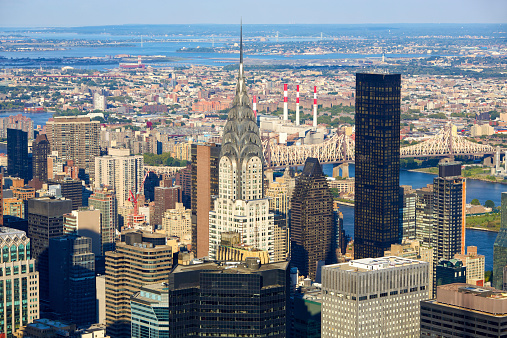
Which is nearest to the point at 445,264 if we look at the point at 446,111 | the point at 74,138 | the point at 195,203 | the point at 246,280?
the point at 195,203

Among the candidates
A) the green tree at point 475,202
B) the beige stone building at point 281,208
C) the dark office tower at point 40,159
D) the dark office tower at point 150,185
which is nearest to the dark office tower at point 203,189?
the beige stone building at point 281,208

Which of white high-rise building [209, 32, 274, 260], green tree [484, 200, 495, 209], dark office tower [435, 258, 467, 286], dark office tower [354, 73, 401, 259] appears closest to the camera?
white high-rise building [209, 32, 274, 260]

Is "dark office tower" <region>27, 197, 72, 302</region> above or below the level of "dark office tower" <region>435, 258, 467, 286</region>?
above

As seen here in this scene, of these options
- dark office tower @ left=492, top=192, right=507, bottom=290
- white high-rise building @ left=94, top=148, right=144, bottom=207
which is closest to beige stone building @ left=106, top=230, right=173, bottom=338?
dark office tower @ left=492, top=192, right=507, bottom=290

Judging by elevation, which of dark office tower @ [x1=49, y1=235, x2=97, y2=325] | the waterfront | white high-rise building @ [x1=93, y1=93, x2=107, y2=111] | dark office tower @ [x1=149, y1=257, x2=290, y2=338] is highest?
white high-rise building @ [x1=93, y1=93, x2=107, y2=111]

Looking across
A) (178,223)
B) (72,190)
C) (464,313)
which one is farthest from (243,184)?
(72,190)

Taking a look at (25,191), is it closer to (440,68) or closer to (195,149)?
(195,149)

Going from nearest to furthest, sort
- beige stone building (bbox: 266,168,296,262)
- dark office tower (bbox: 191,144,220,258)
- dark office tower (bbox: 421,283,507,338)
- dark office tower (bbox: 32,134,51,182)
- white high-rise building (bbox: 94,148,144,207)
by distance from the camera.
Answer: dark office tower (bbox: 421,283,507,338) < beige stone building (bbox: 266,168,296,262) < dark office tower (bbox: 191,144,220,258) < dark office tower (bbox: 32,134,51,182) < white high-rise building (bbox: 94,148,144,207)

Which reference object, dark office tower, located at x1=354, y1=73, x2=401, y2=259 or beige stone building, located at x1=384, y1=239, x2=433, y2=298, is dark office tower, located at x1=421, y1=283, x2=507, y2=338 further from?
dark office tower, located at x1=354, y1=73, x2=401, y2=259
